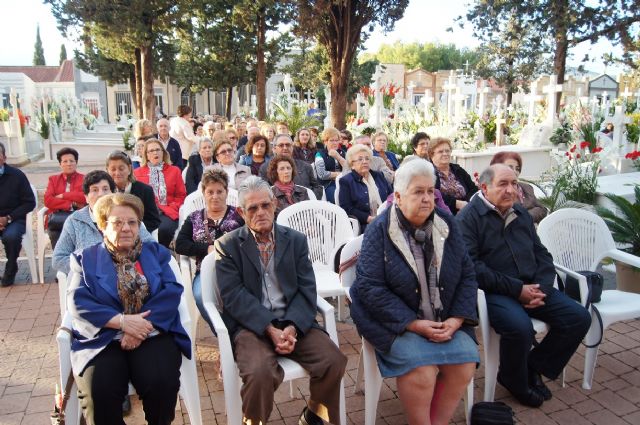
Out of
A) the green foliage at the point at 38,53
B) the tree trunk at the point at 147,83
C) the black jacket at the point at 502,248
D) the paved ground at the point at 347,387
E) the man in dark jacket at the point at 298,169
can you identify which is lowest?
the paved ground at the point at 347,387

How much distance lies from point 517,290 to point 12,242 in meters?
4.49

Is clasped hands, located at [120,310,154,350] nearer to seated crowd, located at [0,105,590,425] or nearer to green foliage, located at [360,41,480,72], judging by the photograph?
seated crowd, located at [0,105,590,425]

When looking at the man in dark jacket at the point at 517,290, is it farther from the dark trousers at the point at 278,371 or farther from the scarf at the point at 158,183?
the scarf at the point at 158,183

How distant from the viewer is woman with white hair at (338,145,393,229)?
15.4 feet

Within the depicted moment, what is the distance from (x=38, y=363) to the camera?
344 cm

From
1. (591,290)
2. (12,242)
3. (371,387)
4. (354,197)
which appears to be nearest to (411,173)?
(371,387)

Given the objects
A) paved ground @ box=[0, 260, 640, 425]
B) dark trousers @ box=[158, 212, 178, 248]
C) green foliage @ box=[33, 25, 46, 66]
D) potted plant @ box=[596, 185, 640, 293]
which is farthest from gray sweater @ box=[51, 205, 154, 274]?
green foliage @ box=[33, 25, 46, 66]

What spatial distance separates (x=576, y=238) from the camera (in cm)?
367

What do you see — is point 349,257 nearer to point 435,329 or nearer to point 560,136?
point 435,329

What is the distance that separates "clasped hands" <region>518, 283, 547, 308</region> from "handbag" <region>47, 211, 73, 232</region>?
4.01 meters

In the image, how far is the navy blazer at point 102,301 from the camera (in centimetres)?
241

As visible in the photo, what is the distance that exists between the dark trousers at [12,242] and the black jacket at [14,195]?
0.36 feet

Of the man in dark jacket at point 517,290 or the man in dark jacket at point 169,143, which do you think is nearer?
the man in dark jacket at point 517,290

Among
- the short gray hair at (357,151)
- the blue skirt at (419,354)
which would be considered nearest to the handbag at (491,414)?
the blue skirt at (419,354)
